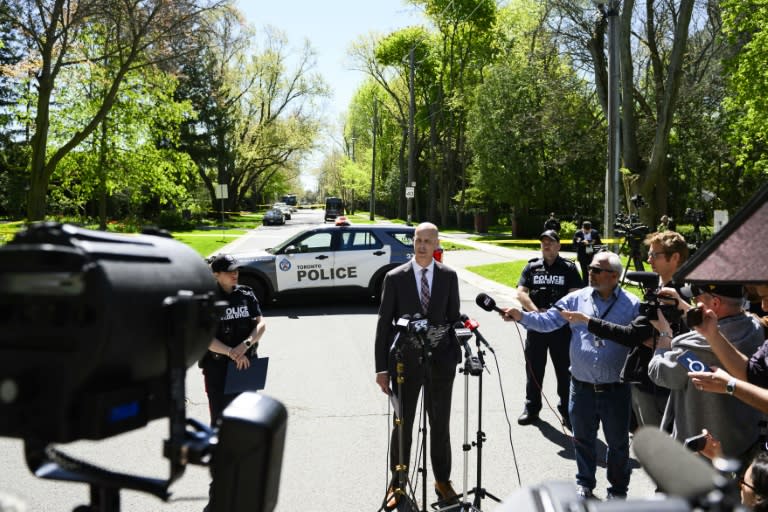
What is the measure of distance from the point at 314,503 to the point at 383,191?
63874 millimetres

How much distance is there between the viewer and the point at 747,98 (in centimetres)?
2245

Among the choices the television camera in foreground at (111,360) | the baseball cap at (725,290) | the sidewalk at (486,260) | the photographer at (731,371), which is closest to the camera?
the television camera in foreground at (111,360)

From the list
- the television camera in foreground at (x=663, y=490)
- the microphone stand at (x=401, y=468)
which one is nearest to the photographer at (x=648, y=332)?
the microphone stand at (x=401, y=468)

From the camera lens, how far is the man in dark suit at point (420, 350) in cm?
466

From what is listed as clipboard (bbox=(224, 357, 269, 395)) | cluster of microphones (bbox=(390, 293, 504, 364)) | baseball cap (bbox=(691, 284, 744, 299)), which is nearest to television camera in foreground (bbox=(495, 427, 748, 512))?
baseball cap (bbox=(691, 284, 744, 299))

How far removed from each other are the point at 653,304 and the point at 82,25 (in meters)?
22.3

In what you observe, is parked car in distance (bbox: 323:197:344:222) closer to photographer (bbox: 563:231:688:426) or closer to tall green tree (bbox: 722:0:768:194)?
tall green tree (bbox: 722:0:768:194)

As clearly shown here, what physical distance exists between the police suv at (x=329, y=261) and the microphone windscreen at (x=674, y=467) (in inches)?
506

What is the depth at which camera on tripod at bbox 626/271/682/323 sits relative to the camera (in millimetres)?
4152

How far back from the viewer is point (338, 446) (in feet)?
19.5

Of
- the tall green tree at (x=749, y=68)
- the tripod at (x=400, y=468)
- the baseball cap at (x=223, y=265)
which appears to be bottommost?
the tripod at (x=400, y=468)

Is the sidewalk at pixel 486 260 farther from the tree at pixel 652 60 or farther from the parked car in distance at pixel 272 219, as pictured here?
the parked car in distance at pixel 272 219

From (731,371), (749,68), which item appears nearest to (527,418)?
(731,371)

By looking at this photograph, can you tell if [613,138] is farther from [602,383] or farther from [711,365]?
[711,365]
